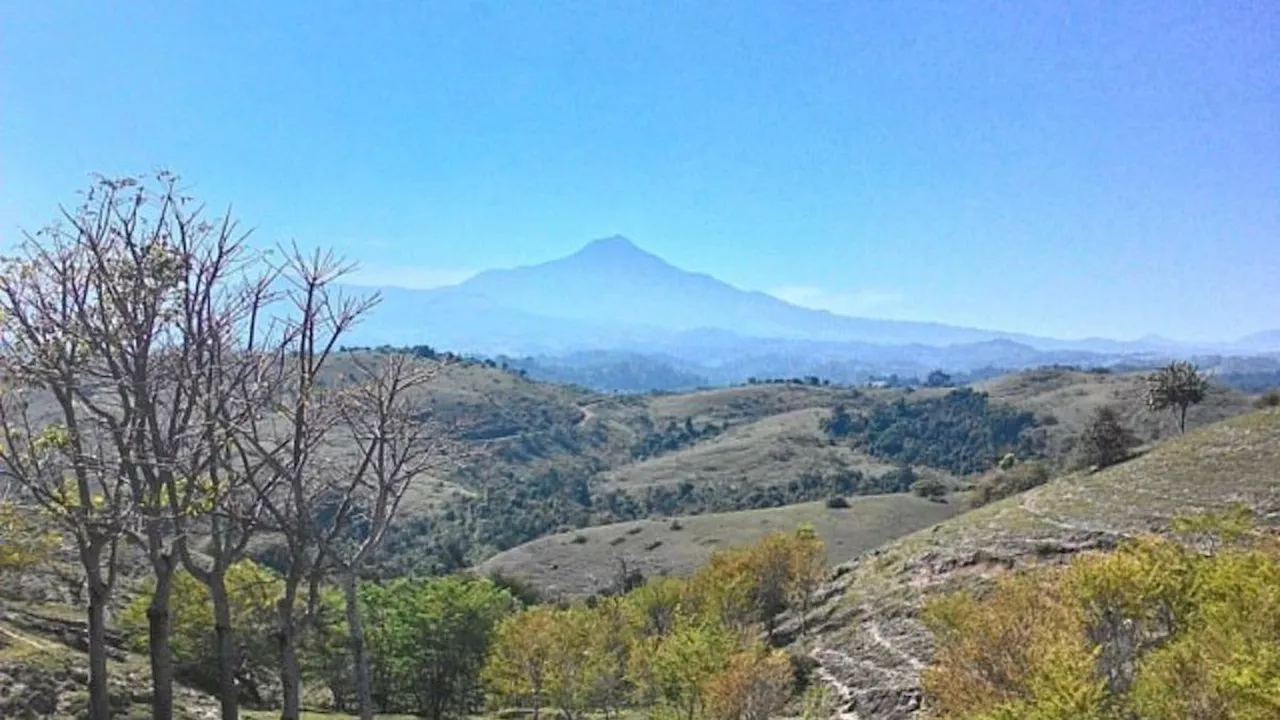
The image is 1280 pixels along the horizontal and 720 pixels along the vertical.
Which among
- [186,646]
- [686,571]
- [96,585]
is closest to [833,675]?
[186,646]

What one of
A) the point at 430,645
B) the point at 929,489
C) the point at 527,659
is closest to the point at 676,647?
the point at 527,659

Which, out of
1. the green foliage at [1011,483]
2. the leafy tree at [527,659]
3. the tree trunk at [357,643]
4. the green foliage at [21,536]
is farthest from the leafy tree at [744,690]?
the green foliage at [1011,483]

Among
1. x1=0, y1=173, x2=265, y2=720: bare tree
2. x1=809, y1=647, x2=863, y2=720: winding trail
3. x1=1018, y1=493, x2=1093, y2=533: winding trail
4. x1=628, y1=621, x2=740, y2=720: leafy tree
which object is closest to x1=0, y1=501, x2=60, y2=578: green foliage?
x1=0, y1=173, x2=265, y2=720: bare tree

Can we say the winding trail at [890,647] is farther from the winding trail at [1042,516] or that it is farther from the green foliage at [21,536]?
the green foliage at [21,536]

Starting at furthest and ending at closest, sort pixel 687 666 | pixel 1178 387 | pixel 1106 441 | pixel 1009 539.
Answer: pixel 1178 387 < pixel 1106 441 < pixel 1009 539 < pixel 687 666

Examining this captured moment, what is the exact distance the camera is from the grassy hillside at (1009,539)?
47.1m

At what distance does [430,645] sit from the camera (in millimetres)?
57188

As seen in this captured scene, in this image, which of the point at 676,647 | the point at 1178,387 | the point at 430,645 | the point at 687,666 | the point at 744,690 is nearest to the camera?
the point at 744,690

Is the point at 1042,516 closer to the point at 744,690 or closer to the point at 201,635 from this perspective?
the point at 744,690

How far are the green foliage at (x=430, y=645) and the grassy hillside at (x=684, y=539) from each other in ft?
210

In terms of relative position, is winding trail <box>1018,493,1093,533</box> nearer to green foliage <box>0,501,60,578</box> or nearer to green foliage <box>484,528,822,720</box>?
green foliage <box>484,528,822,720</box>

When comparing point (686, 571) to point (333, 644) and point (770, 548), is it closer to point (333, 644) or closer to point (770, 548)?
point (770, 548)

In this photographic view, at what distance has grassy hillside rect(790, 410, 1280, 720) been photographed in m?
47.1

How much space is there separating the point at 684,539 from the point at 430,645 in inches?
3728
